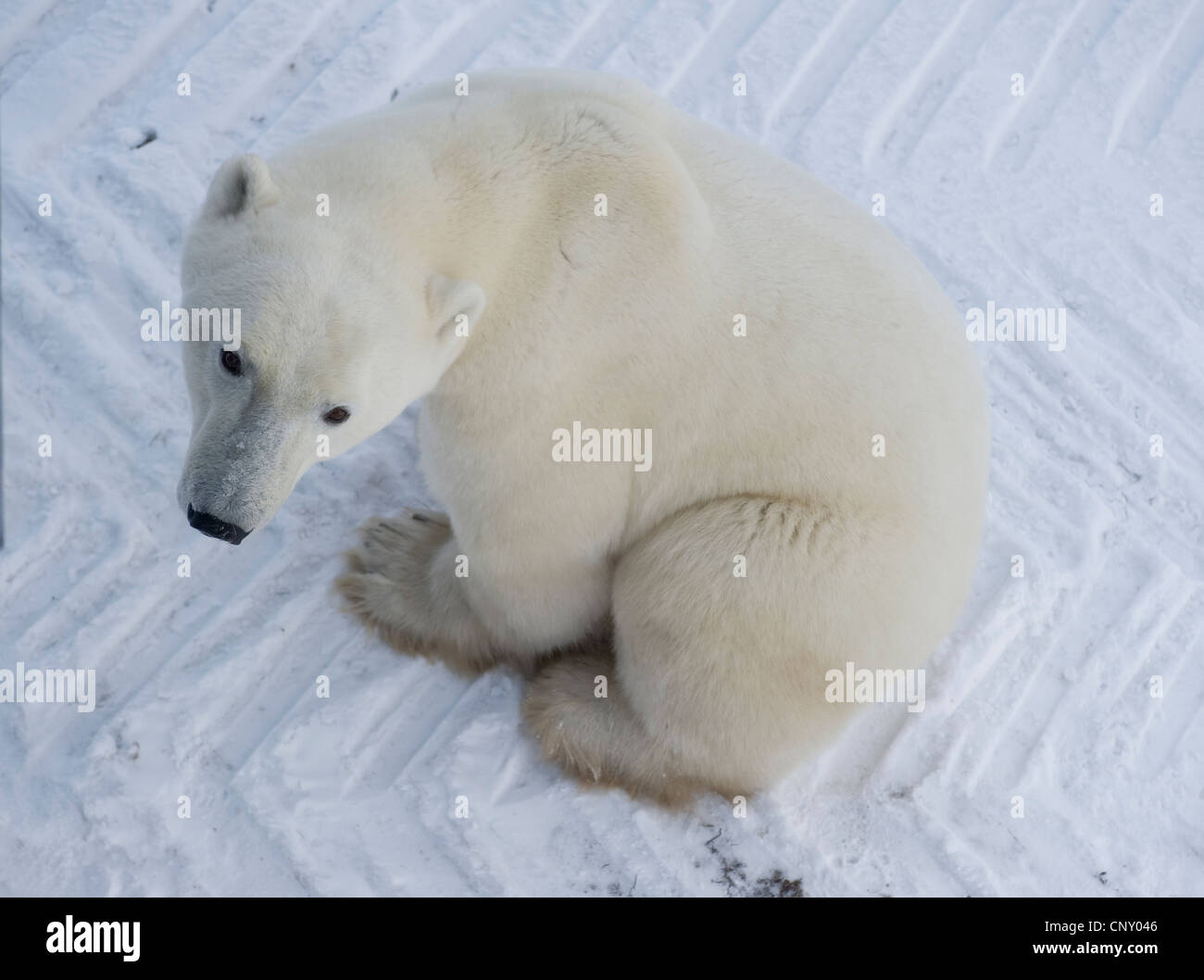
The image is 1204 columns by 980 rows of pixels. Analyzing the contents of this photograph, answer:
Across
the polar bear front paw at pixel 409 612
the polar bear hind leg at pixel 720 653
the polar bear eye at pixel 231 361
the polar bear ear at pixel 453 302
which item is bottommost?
the polar bear front paw at pixel 409 612

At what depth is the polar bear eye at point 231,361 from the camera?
8.00 ft

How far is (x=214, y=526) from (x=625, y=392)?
3.54 ft

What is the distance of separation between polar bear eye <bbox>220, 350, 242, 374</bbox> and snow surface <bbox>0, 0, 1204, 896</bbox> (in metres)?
1.32

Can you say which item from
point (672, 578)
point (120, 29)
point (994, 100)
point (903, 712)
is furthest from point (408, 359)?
point (994, 100)

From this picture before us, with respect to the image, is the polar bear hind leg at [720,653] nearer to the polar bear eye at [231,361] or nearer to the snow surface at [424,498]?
the snow surface at [424,498]

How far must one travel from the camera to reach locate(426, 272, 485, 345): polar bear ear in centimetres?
248

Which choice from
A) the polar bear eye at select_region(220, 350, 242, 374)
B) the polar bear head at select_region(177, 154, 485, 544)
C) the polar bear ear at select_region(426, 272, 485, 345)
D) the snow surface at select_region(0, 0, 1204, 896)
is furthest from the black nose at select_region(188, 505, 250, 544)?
the snow surface at select_region(0, 0, 1204, 896)

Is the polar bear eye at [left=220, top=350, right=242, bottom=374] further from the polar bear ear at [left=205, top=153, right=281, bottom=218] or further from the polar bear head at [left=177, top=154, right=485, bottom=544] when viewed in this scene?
the polar bear ear at [left=205, top=153, right=281, bottom=218]

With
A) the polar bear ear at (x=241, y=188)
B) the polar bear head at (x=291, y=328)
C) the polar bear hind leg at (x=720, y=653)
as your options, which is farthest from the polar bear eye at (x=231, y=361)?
the polar bear hind leg at (x=720, y=653)

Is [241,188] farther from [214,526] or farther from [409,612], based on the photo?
[409,612]

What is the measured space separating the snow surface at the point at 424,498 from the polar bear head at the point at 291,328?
108cm

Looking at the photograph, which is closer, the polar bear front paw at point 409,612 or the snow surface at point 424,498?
the snow surface at point 424,498
